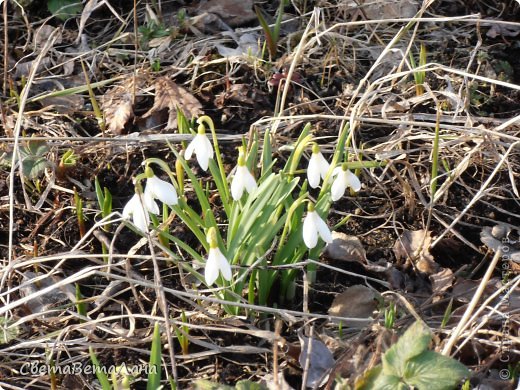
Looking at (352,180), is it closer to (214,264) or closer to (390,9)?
(214,264)

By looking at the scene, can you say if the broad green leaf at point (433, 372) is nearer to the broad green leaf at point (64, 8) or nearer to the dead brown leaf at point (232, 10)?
the dead brown leaf at point (232, 10)

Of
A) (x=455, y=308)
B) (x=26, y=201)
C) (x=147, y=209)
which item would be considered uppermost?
(x=147, y=209)

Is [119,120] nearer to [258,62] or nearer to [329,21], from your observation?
[258,62]

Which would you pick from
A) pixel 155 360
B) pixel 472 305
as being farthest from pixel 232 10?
pixel 472 305

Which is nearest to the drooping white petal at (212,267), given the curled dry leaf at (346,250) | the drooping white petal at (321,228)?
the drooping white petal at (321,228)

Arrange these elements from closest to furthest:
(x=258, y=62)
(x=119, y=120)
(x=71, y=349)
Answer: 1. (x=71, y=349)
2. (x=119, y=120)
3. (x=258, y=62)

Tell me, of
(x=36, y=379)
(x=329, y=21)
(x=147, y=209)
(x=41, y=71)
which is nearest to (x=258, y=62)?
(x=329, y=21)

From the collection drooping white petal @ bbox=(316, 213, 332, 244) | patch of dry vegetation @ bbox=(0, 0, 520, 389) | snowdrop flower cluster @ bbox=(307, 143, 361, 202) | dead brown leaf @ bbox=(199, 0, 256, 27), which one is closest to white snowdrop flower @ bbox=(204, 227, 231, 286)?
patch of dry vegetation @ bbox=(0, 0, 520, 389)

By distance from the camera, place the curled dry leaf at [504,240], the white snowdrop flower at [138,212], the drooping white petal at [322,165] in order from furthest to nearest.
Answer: the curled dry leaf at [504,240]
the drooping white petal at [322,165]
the white snowdrop flower at [138,212]
